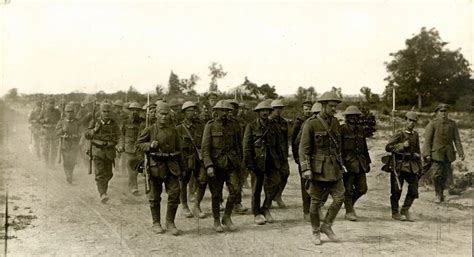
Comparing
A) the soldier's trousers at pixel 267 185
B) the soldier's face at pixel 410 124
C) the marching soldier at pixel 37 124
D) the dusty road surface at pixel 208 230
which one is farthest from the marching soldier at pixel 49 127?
the soldier's face at pixel 410 124

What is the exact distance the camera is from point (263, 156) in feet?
27.8

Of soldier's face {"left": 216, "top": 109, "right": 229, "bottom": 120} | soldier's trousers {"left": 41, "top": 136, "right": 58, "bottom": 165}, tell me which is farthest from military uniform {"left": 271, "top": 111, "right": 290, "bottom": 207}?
soldier's trousers {"left": 41, "top": 136, "right": 58, "bottom": 165}

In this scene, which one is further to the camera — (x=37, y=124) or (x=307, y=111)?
(x=37, y=124)

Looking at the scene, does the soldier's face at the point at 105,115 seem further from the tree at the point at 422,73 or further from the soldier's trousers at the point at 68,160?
the tree at the point at 422,73

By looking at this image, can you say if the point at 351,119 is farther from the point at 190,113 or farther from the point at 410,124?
the point at 190,113

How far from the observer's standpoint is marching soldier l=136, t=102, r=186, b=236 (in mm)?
7742

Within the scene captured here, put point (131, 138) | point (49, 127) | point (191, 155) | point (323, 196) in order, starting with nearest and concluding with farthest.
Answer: point (323, 196), point (191, 155), point (131, 138), point (49, 127)

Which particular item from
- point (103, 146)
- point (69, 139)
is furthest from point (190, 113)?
point (69, 139)

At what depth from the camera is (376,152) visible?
16.8m

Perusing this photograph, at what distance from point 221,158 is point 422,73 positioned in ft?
88.7

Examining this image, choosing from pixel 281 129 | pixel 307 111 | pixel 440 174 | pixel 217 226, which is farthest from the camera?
pixel 440 174

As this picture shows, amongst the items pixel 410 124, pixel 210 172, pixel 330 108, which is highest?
pixel 330 108

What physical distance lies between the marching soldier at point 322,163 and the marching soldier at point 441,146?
431cm

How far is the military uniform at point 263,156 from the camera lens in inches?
336
